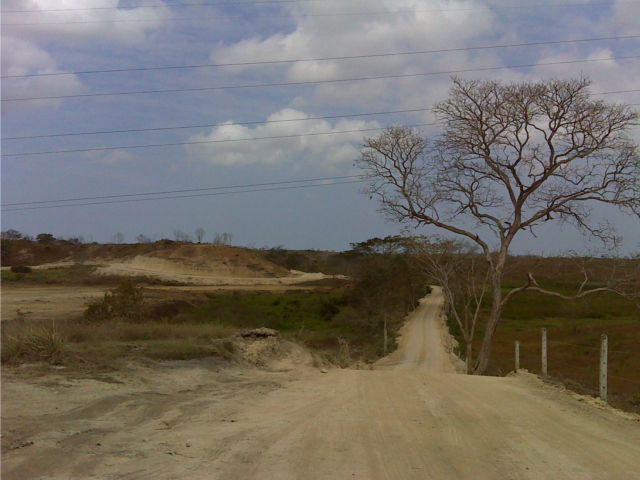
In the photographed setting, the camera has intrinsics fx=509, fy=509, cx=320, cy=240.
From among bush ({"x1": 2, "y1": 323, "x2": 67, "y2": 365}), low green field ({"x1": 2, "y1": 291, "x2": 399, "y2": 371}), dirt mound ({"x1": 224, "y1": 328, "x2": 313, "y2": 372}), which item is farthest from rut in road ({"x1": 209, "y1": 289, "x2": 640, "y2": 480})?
bush ({"x1": 2, "y1": 323, "x2": 67, "y2": 365})

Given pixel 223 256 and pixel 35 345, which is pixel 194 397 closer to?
pixel 35 345

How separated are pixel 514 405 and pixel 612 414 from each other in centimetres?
→ 176

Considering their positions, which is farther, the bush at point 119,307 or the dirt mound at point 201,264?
the dirt mound at point 201,264

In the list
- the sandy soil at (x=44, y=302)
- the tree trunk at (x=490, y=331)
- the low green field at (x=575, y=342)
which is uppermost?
the tree trunk at (x=490, y=331)

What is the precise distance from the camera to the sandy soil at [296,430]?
5449 millimetres

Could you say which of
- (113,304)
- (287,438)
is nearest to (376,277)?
(113,304)

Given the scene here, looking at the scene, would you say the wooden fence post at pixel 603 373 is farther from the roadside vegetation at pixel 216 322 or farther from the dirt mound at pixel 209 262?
the dirt mound at pixel 209 262

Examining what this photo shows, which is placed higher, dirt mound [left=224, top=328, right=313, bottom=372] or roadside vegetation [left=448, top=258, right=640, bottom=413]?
dirt mound [left=224, top=328, right=313, bottom=372]

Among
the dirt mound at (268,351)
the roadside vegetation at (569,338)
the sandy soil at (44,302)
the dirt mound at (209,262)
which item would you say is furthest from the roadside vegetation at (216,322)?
the dirt mound at (209,262)

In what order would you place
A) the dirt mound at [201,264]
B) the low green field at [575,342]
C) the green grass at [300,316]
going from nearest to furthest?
the low green field at [575,342] → the green grass at [300,316] → the dirt mound at [201,264]

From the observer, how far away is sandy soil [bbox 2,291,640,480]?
5449 mm

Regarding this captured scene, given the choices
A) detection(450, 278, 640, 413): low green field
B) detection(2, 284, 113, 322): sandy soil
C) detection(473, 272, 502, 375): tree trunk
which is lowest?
detection(450, 278, 640, 413): low green field

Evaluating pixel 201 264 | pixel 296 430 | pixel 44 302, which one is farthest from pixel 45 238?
pixel 296 430

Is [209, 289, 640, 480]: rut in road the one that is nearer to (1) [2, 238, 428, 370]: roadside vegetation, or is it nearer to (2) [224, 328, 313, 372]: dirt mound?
(2) [224, 328, 313, 372]: dirt mound
